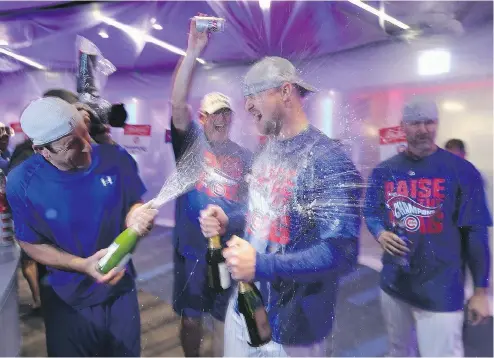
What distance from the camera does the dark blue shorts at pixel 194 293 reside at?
1.29 metres

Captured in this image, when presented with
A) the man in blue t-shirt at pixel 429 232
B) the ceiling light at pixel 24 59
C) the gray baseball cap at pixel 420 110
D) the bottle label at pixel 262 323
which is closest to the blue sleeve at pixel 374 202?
the man in blue t-shirt at pixel 429 232

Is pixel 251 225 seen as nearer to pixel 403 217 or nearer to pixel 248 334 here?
pixel 248 334

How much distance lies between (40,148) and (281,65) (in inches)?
31.2

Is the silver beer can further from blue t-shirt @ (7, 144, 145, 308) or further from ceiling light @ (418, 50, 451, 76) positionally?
ceiling light @ (418, 50, 451, 76)

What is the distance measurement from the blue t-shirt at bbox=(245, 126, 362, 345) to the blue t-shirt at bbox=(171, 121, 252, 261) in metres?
0.04

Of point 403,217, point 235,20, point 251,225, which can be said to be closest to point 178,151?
point 251,225

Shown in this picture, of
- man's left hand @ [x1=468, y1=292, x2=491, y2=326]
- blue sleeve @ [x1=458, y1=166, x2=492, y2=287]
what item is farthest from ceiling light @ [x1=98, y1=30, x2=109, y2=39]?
man's left hand @ [x1=468, y1=292, x2=491, y2=326]

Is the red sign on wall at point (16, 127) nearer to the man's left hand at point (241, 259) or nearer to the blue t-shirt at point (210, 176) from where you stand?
the blue t-shirt at point (210, 176)

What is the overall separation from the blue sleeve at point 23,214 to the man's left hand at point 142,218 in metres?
0.28

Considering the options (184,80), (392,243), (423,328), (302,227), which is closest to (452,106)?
Answer: (392,243)

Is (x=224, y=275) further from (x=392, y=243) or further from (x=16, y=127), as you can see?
(x=16, y=127)

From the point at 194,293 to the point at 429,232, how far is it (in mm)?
770

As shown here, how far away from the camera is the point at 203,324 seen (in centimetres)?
134

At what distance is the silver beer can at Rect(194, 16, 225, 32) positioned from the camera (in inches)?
48.7
